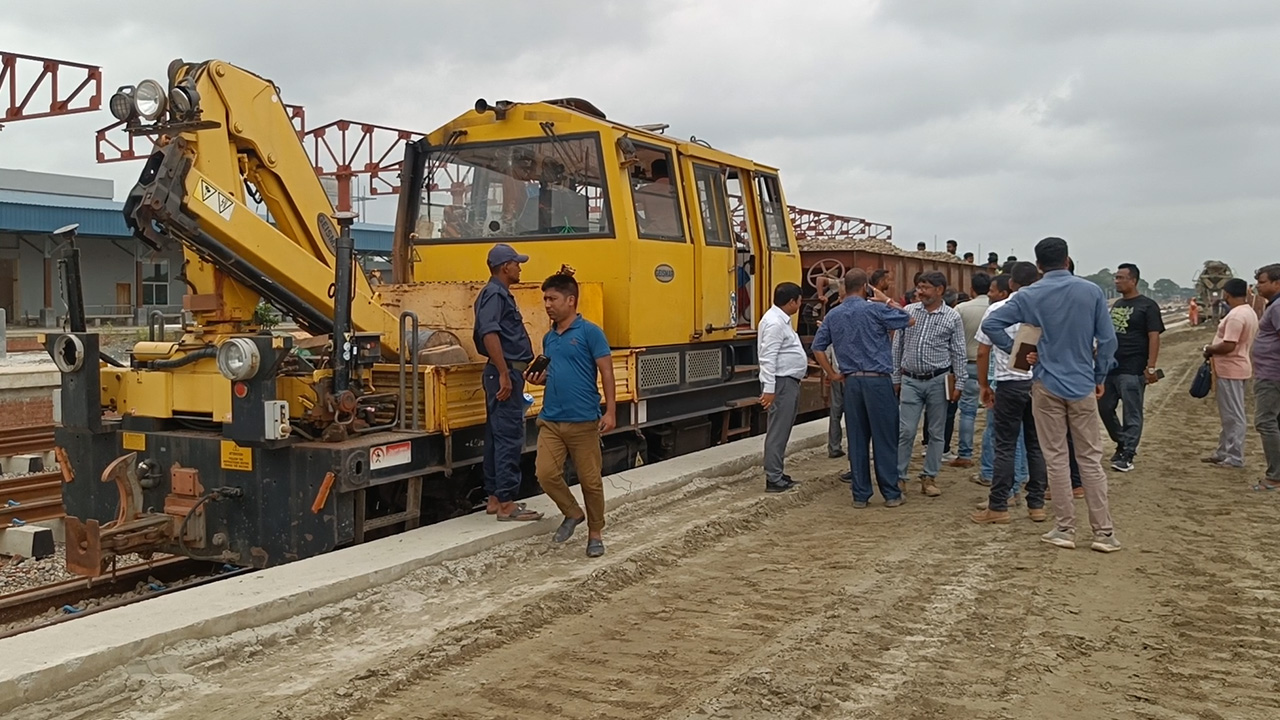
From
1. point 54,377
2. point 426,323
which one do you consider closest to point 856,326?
point 426,323

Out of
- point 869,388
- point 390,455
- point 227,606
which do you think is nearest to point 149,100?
point 390,455

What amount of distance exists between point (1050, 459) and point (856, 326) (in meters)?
1.85

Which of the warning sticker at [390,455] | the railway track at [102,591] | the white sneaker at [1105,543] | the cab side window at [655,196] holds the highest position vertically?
the cab side window at [655,196]

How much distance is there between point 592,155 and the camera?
7.84 meters

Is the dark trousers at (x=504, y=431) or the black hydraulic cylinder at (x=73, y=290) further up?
the black hydraulic cylinder at (x=73, y=290)

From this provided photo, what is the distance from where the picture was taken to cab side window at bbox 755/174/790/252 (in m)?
10.0

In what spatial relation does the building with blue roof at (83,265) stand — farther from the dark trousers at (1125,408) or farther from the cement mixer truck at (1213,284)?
the cement mixer truck at (1213,284)

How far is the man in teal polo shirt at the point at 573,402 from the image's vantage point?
19.4ft

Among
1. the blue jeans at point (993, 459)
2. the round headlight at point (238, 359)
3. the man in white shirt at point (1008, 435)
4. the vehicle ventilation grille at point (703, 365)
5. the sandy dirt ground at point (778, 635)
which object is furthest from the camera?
the vehicle ventilation grille at point (703, 365)

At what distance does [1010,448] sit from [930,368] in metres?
1.30

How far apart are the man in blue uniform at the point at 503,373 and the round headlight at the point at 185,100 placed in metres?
1.83

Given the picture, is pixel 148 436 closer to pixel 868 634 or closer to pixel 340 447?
pixel 340 447

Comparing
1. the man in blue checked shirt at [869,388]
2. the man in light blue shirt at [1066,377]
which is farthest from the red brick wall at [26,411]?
the man in light blue shirt at [1066,377]

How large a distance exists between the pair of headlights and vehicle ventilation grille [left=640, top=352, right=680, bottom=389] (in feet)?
12.1
